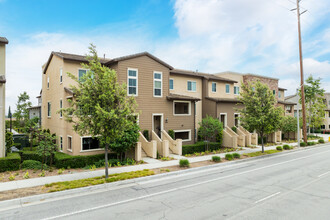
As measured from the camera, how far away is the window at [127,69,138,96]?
1931cm

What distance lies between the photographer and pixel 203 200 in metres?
8.53

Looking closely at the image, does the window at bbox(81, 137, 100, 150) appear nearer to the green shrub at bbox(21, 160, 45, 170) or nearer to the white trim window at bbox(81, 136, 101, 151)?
the white trim window at bbox(81, 136, 101, 151)

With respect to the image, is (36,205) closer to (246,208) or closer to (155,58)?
(246,208)

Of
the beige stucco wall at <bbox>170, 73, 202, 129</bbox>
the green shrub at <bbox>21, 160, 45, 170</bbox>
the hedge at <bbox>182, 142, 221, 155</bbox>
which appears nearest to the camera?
the green shrub at <bbox>21, 160, 45, 170</bbox>

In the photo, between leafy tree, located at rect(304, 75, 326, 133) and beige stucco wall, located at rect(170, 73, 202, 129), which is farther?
leafy tree, located at rect(304, 75, 326, 133)

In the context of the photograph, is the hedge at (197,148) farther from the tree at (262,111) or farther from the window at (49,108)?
the window at (49,108)

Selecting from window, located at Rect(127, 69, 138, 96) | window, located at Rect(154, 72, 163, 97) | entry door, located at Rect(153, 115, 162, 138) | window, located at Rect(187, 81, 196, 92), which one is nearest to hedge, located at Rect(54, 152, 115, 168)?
window, located at Rect(127, 69, 138, 96)

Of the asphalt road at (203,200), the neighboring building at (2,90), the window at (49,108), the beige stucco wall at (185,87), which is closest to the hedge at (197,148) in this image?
the beige stucco wall at (185,87)

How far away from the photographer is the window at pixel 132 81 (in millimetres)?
19312

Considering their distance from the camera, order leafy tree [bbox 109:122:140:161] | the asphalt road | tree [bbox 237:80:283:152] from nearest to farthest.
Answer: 1. the asphalt road
2. leafy tree [bbox 109:122:140:161]
3. tree [bbox 237:80:283:152]

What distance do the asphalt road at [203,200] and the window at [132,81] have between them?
30.5ft

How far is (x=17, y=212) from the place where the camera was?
24.8 ft

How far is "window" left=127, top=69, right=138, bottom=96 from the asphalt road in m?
9.31

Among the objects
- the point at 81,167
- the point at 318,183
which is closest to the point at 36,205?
the point at 81,167
